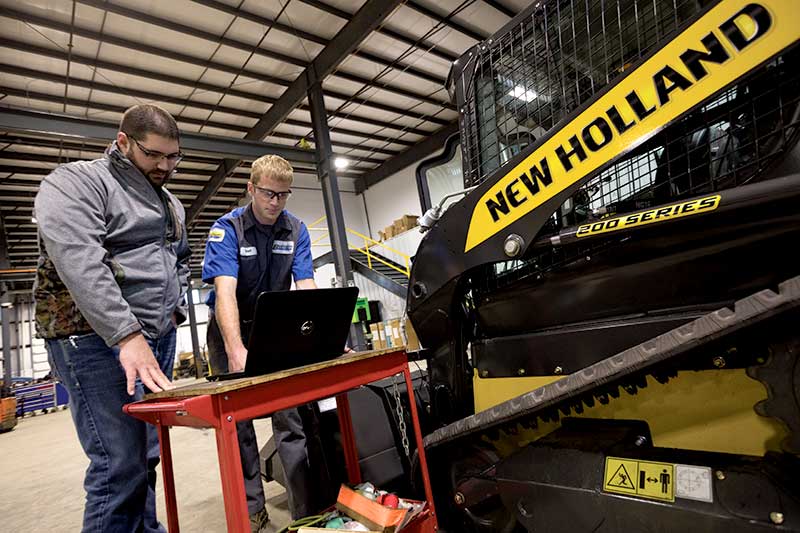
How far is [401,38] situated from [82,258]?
8585 millimetres

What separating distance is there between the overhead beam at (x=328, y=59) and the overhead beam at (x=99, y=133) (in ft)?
3.67

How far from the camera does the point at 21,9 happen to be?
618cm

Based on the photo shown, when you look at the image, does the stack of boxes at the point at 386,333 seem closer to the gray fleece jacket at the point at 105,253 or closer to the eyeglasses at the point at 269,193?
the eyeglasses at the point at 269,193

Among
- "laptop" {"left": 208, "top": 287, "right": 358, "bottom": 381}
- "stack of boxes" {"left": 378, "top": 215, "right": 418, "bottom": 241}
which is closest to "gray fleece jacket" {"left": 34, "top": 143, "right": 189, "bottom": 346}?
"laptop" {"left": 208, "top": 287, "right": 358, "bottom": 381}

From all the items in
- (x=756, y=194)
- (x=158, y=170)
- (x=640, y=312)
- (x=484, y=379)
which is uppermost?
(x=158, y=170)

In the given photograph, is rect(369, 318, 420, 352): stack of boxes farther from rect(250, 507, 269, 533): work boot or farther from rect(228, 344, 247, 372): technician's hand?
rect(228, 344, 247, 372): technician's hand

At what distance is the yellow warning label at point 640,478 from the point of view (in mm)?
1107

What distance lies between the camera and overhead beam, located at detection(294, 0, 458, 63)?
731cm

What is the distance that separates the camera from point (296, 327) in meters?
1.37

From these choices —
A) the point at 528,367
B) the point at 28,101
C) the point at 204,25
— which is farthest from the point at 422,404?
the point at 28,101

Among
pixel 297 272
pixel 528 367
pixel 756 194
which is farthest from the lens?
pixel 297 272

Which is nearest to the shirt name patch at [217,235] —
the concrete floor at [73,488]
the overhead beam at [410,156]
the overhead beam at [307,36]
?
the concrete floor at [73,488]

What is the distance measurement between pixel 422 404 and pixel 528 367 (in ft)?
2.47

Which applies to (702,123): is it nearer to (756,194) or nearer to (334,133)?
(756,194)
